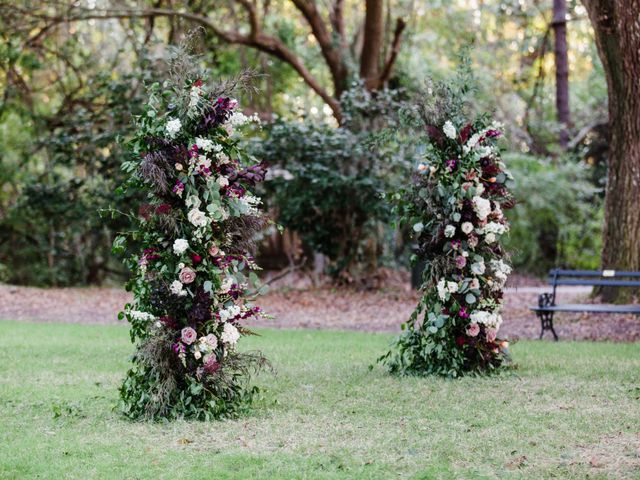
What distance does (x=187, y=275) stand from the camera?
6.43 meters

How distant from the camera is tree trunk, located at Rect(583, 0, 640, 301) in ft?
42.5

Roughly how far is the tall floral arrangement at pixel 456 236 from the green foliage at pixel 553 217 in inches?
492

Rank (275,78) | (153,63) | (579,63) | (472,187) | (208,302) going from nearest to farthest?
(208,302)
(472,187)
(153,63)
(275,78)
(579,63)

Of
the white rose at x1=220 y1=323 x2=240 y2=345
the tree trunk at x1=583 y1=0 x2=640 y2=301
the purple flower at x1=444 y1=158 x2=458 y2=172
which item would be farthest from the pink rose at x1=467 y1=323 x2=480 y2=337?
the tree trunk at x1=583 y1=0 x2=640 y2=301

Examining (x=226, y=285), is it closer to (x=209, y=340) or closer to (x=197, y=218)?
(x=209, y=340)

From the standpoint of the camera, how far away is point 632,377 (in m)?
8.25

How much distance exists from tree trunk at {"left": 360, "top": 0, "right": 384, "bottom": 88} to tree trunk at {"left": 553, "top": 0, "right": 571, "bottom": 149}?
19.4 ft

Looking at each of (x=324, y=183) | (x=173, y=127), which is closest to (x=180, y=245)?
(x=173, y=127)

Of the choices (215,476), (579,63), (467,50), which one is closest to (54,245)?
(467,50)

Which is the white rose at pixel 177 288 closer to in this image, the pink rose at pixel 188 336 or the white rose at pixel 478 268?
the pink rose at pixel 188 336

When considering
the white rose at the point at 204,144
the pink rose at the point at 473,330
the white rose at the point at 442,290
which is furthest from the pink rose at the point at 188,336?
the pink rose at the point at 473,330

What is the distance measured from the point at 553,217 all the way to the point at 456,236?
46.0 ft

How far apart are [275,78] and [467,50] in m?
16.3

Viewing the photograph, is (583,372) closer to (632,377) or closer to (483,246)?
(632,377)
